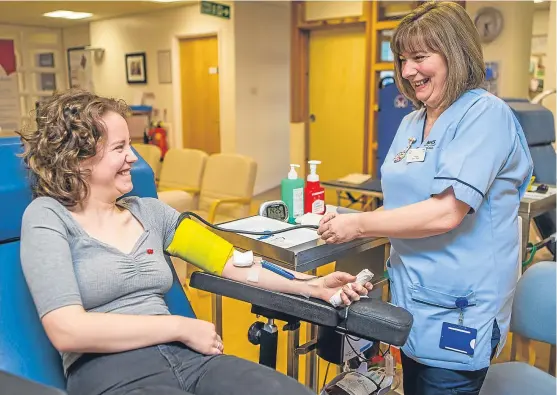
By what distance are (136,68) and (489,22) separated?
189 inches

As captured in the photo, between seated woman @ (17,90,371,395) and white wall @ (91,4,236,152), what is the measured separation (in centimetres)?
465

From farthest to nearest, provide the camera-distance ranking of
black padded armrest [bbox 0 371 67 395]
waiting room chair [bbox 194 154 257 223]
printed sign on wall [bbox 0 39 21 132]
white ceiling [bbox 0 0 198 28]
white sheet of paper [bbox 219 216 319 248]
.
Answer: printed sign on wall [bbox 0 39 21 132], white ceiling [bbox 0 0 198 28], waiting room chair [bbox 194 154 257 223], white sheet of paper [bbox 219 216 319 248], black padded armrest [bbox 0 371 67 395]

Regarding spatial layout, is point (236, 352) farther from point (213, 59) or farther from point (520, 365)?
point (213, 59)

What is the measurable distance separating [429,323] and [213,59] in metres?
5.71

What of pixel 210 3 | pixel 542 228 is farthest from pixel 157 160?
pixel 542 228

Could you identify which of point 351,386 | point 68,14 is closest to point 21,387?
point 351,386

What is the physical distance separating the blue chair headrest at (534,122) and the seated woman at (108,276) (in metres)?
2.24

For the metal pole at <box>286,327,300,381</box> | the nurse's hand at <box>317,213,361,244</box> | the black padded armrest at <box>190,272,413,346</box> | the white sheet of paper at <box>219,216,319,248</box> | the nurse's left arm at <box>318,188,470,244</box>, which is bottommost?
the metal pole at <box>286,327,300,381</box>

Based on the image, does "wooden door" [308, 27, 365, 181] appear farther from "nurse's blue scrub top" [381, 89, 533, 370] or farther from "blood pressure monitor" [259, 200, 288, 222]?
"nurse's blue scrub top" [381, 89, 533, 370]

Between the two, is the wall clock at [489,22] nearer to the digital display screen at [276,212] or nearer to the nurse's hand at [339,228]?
the digital display screen at [276,212]

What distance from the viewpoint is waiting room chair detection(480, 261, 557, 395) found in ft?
4.31

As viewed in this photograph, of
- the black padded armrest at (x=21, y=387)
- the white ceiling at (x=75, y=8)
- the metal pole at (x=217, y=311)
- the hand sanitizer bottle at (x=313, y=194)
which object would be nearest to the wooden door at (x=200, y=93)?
the white ceiling at (x=75, y=8)

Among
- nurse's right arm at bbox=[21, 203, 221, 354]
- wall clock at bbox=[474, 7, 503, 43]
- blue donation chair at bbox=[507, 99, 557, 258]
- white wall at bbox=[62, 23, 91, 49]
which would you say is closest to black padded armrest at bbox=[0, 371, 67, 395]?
nurse's right arm at bbox=[21, 203, 221, 354]

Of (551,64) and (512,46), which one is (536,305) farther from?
(512,46)
